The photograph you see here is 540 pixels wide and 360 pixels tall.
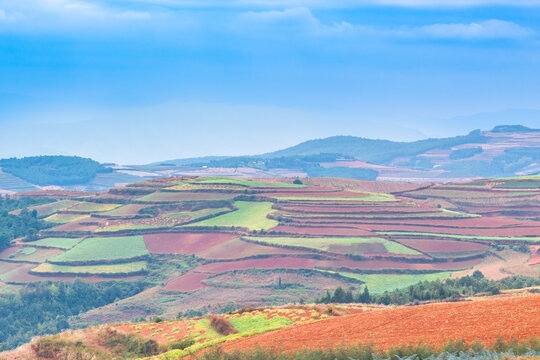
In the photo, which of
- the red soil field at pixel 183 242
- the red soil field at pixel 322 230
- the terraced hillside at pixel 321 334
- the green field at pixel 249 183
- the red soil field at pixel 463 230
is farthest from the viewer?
the green field at pixel 249 183

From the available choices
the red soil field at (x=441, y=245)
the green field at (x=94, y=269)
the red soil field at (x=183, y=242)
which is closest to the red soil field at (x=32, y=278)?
the green field at (x=94, y=269)

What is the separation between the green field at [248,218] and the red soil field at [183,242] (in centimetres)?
410

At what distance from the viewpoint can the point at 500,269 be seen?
93.4m

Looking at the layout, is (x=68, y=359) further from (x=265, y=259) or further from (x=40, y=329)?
(x=265, y=259)

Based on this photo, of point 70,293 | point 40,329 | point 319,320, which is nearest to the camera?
point 319,320

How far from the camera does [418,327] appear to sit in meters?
35.4

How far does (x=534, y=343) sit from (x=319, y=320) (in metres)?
15.1

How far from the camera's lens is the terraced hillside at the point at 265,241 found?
315 ft

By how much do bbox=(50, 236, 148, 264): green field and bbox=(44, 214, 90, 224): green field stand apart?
650 inches

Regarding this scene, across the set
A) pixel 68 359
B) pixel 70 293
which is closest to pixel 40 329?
pixel 70 293

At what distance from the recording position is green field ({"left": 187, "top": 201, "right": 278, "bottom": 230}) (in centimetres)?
12156

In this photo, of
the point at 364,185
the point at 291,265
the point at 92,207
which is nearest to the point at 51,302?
the point at 291,265

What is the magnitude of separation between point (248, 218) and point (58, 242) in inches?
1199

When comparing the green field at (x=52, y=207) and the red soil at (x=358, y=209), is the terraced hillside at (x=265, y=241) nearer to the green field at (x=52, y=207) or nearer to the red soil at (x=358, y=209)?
the red soil at (x=358, y=209)
